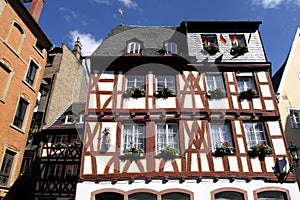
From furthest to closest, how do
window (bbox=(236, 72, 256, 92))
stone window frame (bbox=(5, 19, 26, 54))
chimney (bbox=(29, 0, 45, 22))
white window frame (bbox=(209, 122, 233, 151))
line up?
chimney (bbox=(29, 0, 45, 22)), stone window frame (bbox=(5, 19, 26, 54)), window (bbox=(236, 72, 256, 92)), white window frame (bbox=(209, 122, 233, 151))

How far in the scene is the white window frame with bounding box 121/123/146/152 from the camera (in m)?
10.6

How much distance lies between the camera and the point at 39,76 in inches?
601

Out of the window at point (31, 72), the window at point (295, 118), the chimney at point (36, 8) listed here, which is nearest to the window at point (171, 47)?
the window at point (295, 118)

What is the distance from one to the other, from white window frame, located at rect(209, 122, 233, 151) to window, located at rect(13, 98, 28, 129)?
1058cm

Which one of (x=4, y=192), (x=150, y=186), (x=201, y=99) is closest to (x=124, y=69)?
(x=201, y=99)

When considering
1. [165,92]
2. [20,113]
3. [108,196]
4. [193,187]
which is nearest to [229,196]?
[193,187]

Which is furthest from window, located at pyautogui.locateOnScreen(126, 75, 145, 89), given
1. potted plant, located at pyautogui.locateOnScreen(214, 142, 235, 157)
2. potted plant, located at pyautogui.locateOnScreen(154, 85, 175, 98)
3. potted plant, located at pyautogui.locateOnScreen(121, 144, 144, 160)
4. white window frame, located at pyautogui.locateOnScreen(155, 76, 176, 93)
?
potted plant, located at pyautogui.locateOnScreen(214, 142, 235, 157)

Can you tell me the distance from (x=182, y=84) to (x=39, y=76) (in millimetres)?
9536

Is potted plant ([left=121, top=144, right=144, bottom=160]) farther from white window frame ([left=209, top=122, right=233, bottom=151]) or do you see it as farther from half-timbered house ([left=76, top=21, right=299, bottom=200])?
white window frame ([left=209, top=122, right=233, bottom=151])

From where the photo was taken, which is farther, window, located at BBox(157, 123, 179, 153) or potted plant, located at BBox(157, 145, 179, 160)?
window, located at BBox(157, 123, 179, 153)

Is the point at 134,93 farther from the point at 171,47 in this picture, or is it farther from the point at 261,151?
the point at 261,151

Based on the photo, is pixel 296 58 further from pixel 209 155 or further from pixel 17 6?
pixel 17 6

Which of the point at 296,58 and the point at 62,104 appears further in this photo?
the point at 62,104

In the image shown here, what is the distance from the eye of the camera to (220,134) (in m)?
10.9
